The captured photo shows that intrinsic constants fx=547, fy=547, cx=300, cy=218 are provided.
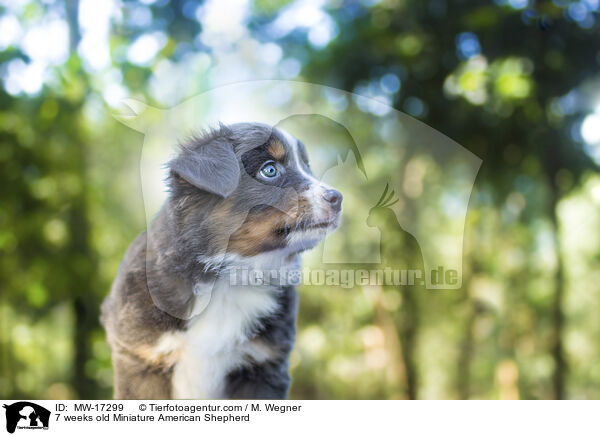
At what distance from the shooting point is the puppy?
3.64 ft

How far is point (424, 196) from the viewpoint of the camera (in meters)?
2.48

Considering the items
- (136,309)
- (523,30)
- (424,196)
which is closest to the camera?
(136,309)

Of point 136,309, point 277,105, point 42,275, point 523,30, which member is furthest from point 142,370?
point 523,30

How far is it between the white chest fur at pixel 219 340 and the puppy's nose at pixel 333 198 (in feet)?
0.97

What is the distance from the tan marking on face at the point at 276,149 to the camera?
44.2 inches

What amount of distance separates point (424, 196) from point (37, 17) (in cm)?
180
